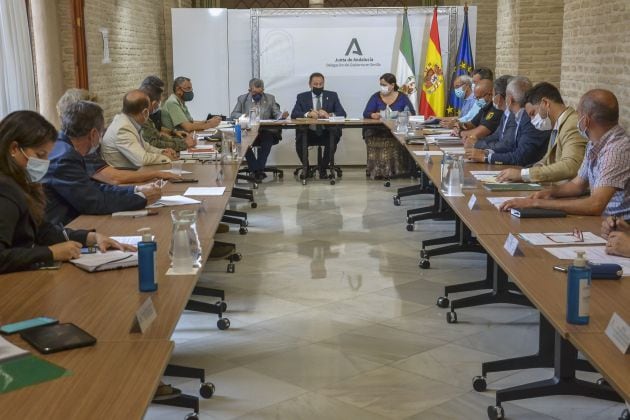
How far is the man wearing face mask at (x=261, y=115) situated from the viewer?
1060 centimetres

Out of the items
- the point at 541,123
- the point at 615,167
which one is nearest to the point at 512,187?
the point at 541,123

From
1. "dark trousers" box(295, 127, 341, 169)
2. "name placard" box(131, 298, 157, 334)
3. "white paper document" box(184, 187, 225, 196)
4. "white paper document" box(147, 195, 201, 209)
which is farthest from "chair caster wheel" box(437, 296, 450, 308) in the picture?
"dark trousers" box(295, 127, 341, 169)

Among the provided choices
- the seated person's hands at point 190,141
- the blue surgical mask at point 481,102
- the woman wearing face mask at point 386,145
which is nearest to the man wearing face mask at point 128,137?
the seated person's hands at point 190,141

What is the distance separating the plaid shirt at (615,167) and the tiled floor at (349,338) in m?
0.89

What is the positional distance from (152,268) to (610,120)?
254 centimetres

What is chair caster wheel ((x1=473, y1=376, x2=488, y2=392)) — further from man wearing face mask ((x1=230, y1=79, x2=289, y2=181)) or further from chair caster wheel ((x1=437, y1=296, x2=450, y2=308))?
man wearing face mask ((x1=230, y1=79, x2=289, y2=181))

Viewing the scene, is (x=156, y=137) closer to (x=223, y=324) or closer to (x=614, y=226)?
(x=223, y=324)

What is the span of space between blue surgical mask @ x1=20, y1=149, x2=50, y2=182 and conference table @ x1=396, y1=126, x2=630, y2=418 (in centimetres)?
189

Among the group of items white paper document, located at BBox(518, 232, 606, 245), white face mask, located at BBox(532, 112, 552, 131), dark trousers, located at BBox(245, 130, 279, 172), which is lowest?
dark trousers, located at BBox(245, 130, 279, 172)

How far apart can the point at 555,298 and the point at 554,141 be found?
2.88m

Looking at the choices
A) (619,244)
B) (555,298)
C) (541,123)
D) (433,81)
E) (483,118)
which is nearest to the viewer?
(555,298)

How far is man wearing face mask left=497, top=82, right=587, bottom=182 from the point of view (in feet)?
17.5

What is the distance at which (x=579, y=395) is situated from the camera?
145 inches

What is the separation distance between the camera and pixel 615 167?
14.1 ft
